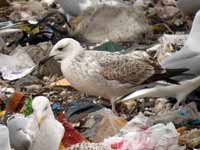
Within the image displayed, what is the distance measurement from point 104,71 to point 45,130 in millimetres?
1410

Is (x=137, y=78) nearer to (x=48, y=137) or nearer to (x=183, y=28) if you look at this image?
(x=48, y=137)

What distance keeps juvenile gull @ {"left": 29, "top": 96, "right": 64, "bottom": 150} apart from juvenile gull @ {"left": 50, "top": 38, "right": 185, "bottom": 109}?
1.18 m

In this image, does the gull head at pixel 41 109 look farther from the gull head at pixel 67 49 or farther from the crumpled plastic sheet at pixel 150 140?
the gull head at pixel 67 49

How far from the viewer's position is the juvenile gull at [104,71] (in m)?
6.31

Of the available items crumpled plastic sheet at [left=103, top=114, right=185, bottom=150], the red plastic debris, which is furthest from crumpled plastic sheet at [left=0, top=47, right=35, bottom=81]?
crumpled plastic sheet at [left=103, top=114, right=185, bottom=150]

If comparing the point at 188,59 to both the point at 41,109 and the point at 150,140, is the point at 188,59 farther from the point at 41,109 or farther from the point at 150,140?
the point at 41,109

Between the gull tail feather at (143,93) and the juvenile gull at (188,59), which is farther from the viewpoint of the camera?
the juvenile gull at (188,59)

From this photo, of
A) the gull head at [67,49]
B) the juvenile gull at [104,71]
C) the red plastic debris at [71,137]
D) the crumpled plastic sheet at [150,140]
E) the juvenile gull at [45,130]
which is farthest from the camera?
the gull head at [67,49]

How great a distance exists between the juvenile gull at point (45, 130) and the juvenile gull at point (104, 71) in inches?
46.6

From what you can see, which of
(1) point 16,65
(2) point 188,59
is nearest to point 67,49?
(2) point 188,59

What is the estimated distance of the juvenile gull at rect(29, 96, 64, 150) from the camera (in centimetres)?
500

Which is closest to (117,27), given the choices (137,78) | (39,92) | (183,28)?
(183,28)

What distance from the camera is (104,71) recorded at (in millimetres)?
6344

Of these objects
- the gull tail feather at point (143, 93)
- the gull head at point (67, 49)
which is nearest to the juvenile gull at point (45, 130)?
the gull tail feather at point (143, 93)
